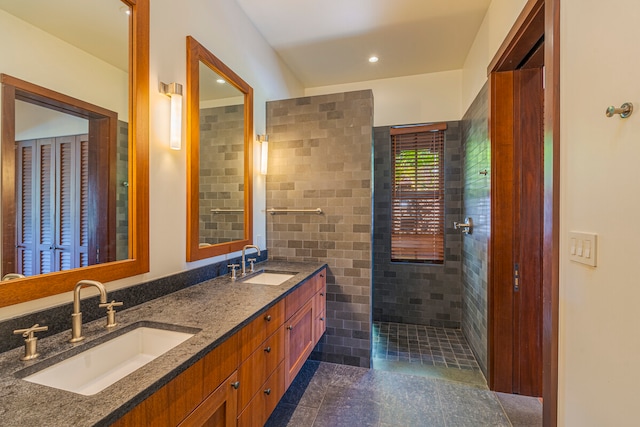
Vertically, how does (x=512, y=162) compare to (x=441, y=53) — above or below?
below

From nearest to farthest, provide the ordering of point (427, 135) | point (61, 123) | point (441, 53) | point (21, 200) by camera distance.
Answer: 1. point (21, 200)
2. point (61, 123)
3. point (441, 53)
4. point (427, 135)

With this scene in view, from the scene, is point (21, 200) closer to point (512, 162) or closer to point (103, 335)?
point (103, 335)

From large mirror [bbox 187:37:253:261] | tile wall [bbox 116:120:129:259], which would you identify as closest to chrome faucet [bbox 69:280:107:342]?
tile wall [bbox 116:120:129:259]

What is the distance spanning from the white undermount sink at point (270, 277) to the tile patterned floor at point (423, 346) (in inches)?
50.4

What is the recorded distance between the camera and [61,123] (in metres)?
1.12

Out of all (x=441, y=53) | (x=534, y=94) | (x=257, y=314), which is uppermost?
(x=441, y=53)

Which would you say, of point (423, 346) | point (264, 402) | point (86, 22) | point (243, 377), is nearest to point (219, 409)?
point (243, 377)

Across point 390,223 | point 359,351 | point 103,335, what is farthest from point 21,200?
point 390,223

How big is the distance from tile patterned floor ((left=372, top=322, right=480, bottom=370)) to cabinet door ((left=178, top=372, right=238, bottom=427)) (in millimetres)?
1840

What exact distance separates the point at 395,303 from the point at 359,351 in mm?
1180

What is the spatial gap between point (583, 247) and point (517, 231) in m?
1.08

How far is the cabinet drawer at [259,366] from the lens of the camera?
1.23 metres

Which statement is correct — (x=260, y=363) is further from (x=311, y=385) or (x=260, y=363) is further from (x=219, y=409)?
(x=311, y=385)

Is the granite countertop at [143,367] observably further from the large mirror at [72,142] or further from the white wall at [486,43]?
the white wall at [486,43]
